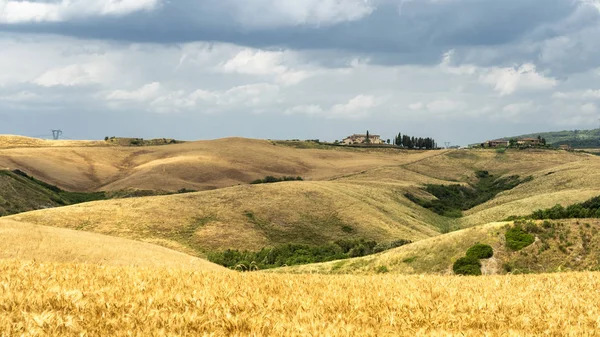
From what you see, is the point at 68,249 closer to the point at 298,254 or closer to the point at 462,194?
the point at 298,254

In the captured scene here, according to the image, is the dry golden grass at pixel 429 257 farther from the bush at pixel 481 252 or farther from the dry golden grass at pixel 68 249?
the dry golden grass at pixel 68 249

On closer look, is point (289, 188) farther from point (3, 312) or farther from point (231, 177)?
point (3, 312)

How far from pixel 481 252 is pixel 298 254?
3091cm

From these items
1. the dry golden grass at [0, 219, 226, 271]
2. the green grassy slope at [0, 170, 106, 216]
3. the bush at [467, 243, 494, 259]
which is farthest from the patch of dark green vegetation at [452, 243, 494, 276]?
the green grassy slope at [0, 170, 106, 216]

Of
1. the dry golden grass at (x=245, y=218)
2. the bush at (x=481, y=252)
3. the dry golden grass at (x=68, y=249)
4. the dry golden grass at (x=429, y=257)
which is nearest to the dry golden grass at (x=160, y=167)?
the dry golden grass at (x=245, y=218)

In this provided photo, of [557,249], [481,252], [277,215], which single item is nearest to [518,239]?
[557,249]

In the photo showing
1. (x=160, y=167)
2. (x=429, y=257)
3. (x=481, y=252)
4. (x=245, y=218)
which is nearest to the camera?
(x=481, y=252)

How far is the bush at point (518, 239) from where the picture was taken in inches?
1677

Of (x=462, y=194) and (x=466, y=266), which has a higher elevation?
(x=466, y=266)

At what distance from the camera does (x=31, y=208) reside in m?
113

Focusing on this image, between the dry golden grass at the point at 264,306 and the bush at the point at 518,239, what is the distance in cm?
3179

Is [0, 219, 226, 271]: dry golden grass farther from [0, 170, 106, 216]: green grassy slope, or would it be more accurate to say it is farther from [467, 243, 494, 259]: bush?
[0, 170, 106, 216]: green grassy slope

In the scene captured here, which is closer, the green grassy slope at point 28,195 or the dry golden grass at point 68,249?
the dry golden grass at point 68,249

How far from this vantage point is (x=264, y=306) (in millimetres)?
8797
